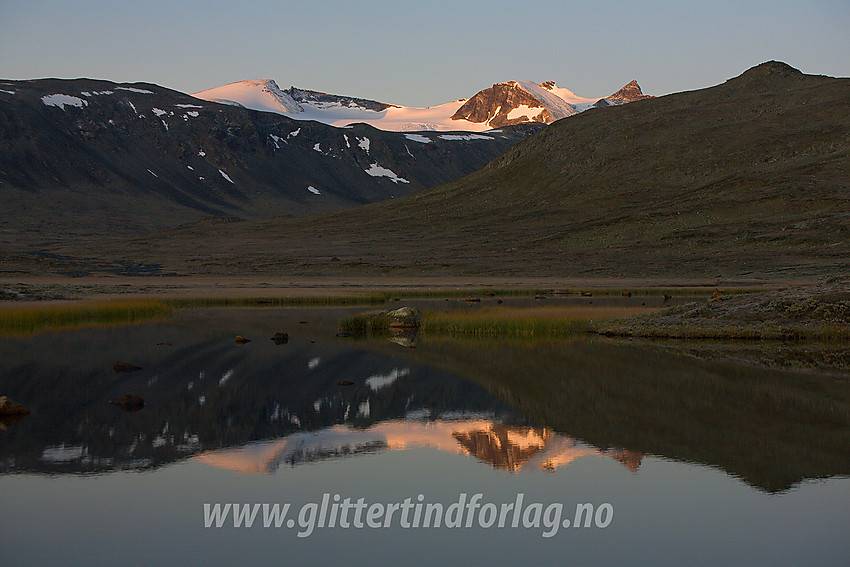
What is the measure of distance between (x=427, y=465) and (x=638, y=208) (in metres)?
121

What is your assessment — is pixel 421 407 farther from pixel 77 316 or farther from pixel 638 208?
pixel 638 208

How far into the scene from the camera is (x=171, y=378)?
24.4 meters

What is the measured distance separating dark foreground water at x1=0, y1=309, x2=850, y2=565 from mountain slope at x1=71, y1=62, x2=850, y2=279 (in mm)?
63656

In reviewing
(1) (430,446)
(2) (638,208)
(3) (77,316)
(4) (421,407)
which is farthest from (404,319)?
(2) (638,208)

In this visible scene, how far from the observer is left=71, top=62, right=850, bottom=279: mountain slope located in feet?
329

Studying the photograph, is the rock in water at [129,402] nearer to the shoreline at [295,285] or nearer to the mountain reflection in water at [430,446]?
the mountain reflection in water at [430,446]

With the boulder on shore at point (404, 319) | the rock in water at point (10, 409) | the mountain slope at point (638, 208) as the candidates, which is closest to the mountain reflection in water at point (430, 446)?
the rock in water at point (10, 409)

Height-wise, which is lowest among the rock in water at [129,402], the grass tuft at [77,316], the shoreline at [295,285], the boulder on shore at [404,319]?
the shoreline at [295,285]

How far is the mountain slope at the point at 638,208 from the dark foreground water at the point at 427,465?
63656 millimetres

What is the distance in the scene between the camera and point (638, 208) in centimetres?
13112

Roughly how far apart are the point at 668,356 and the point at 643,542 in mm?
18524

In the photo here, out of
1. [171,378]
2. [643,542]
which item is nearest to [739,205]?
[171,378]

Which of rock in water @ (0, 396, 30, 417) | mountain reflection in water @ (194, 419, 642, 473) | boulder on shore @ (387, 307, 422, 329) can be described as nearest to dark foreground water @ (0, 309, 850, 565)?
mountain reflection in water @ (194, 419, 642, 473)

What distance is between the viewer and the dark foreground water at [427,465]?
10891 mm
